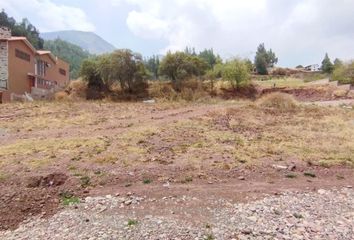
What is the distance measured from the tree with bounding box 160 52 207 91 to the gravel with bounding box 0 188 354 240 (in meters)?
25.0

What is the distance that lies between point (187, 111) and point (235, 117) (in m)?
3.28

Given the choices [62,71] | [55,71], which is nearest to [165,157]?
[55,71]

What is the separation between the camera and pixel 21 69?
34125mm

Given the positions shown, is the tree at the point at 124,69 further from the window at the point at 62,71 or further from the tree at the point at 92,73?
the window at the point at 62,71

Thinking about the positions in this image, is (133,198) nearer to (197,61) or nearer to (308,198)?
(308,198)

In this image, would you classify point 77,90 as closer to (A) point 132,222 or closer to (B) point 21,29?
(A) point 132,222

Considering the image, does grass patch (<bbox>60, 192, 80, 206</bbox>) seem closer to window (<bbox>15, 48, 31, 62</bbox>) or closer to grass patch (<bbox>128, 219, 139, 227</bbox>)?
grass patch (<bbox>128, 219, 139, 227</bbox>)

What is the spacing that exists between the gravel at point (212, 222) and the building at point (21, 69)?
25460 millimetres

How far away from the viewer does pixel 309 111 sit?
2267 centimetres

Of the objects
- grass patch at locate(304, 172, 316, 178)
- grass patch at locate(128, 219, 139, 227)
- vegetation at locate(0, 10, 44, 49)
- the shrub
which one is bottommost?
grass patch at locate(128, 219, 139, 227)

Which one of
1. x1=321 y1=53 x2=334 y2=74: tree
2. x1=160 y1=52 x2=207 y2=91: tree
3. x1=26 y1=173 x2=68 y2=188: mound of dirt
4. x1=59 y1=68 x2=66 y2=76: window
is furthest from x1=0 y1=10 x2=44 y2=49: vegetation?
x1=26 y1=173 x2=68 y2=188: mound of dirt

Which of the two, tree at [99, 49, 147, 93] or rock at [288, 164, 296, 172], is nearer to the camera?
rock at [288, 164, 296, 172]

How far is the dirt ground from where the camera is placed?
9180 millimetres

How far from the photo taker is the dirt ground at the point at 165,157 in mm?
9180
